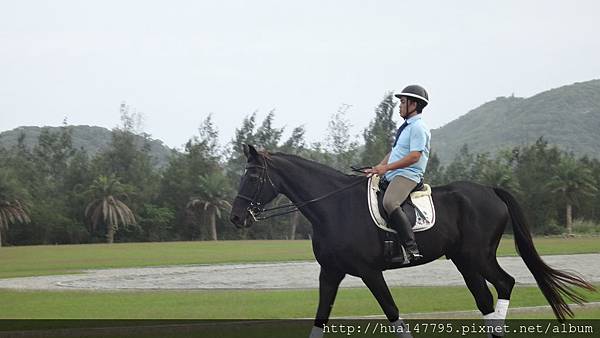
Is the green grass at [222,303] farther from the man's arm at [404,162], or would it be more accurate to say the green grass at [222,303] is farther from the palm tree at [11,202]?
the palm tree at [11,202]

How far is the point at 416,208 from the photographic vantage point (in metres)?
9.62

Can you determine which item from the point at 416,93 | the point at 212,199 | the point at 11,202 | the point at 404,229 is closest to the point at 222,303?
the point at 404,229

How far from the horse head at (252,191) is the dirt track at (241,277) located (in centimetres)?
1249

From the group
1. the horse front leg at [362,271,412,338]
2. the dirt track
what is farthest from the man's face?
the dirt track

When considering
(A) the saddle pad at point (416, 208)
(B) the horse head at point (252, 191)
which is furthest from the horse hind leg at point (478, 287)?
(B) the horse head at point (252, 191)

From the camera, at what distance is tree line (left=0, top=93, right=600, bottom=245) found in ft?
235

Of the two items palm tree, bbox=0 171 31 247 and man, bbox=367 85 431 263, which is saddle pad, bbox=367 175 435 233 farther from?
palm tree, bbox=0 171 31 247

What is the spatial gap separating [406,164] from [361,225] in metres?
0.90

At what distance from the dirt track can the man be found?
1256 cm

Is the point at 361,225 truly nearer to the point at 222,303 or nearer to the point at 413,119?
the point at 413,119

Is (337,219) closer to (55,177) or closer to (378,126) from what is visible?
(55,177)

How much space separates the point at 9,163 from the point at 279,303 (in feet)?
233

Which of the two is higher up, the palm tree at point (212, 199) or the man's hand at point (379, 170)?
the palm tree at point (212, 199)

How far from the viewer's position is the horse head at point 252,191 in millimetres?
9297
